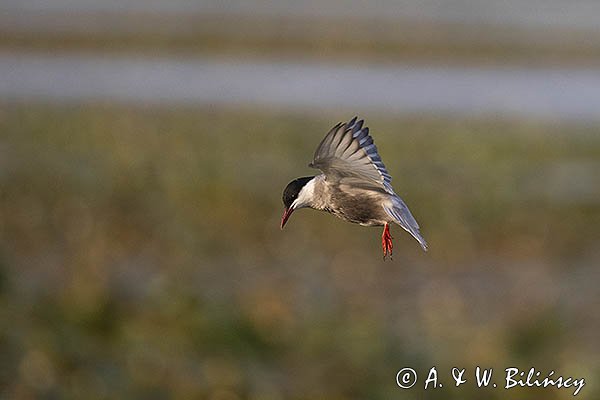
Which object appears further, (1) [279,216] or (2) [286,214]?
(1) [279,216]

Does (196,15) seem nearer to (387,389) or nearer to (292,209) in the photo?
(387,389)

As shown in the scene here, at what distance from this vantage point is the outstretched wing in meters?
2.15

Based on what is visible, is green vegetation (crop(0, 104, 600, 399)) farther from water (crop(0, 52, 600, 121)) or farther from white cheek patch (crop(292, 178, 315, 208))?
water (crop(0, 52, 600, 121))

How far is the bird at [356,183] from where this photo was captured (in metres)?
2.14

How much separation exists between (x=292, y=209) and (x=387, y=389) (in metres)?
3.22

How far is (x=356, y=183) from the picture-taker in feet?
7.12

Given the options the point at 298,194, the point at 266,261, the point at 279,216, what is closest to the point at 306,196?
the point at 298,194

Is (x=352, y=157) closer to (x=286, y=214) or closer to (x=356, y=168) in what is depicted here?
(x=356, y=168)

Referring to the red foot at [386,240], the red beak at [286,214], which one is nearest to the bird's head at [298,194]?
the red beak at [286,214]

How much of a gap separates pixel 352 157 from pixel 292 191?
0.13 m

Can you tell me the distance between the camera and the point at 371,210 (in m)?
2.16

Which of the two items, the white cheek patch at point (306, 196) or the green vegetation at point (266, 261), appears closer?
the white cheek patch at point (306, 196)

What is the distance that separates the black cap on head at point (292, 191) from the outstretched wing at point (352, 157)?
0.05 m

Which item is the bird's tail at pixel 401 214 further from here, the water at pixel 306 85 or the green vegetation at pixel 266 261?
the water at pixel 306 85
